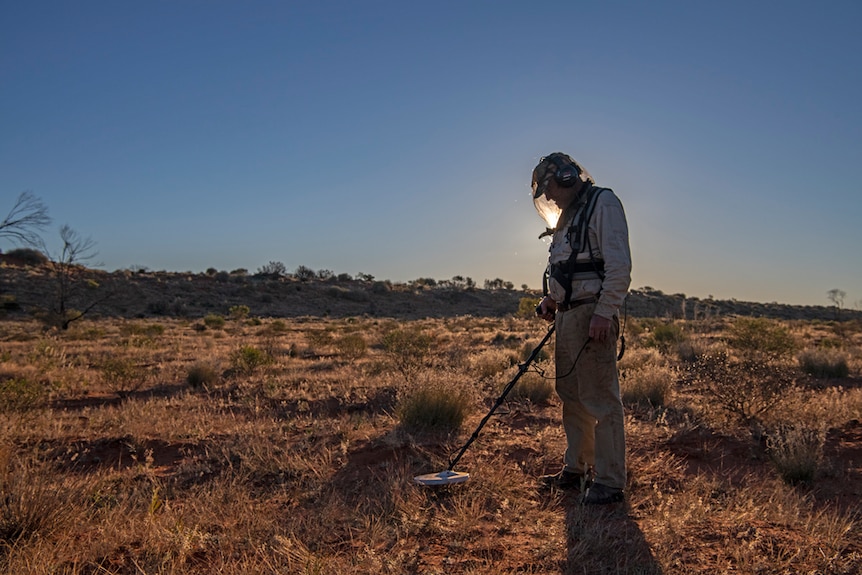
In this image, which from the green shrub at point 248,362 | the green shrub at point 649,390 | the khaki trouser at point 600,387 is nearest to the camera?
the khaki trouser at point 600,387

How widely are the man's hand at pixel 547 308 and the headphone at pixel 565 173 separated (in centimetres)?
83

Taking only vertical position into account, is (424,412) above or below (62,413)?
above

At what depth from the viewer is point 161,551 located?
281 cm

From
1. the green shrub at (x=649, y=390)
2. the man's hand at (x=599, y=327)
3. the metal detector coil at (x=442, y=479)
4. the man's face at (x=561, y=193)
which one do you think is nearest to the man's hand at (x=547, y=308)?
the man's hand at (x=599, y=327)

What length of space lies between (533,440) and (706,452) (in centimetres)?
150

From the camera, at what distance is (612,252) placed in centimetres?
340

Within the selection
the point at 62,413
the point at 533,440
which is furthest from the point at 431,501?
the point at 62,413

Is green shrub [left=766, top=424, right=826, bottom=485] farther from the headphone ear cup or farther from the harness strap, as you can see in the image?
the headphone ear cup

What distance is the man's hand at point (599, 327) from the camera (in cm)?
337

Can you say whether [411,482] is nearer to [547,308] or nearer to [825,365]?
[547,308]

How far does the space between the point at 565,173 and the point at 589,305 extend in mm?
887

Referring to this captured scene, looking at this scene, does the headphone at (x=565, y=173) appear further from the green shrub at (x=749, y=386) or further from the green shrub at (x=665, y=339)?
the green shrub at (x=665, y=339)

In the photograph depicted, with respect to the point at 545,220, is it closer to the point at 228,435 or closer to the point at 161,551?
the point at 161,551

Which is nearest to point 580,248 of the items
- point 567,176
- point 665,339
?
point 567,176
